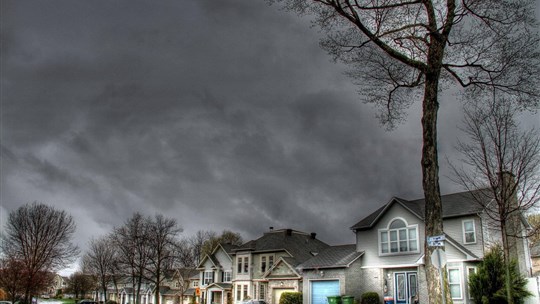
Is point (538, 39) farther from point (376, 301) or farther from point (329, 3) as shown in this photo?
point (376, 301)

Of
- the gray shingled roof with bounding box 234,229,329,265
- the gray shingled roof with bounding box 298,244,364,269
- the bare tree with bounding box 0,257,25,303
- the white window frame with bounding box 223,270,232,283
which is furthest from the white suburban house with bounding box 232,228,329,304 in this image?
the bare tree with bounding box 0,257,25,303

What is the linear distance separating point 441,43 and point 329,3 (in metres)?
3.49

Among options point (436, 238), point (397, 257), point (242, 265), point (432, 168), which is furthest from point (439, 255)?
point (242, 265)

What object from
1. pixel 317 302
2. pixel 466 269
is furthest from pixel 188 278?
pixel 466 269

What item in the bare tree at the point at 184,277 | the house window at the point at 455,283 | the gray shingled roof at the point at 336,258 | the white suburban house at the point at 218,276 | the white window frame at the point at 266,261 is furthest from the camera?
the bare tree at the point at 184,277

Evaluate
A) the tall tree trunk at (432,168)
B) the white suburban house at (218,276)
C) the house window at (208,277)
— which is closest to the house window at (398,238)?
the tall tree trunk at (432,168)

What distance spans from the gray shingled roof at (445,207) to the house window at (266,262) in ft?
54.2

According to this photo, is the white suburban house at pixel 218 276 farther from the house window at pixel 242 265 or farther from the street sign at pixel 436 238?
the street sign at pixel 436 238

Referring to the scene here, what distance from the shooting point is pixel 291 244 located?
168 ft

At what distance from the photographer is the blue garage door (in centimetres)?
3453

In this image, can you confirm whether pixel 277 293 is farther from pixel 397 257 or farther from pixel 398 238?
pixel 398 238

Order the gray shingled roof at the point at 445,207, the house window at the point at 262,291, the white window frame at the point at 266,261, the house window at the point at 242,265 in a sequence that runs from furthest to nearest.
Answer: the house window at the point at 242,265, the white window frame at the point at 266,261, the house window at the point at 262,291, the gray shingled roof at the point at 445,207

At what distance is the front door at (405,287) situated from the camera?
31.0 metres

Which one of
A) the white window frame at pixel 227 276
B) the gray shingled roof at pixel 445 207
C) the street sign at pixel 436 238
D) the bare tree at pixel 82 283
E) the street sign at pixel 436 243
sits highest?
the gray shingled roof at pixel 445 207
